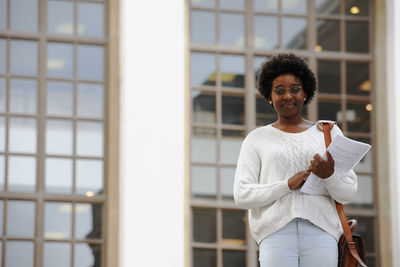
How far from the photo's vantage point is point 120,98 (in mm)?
9609

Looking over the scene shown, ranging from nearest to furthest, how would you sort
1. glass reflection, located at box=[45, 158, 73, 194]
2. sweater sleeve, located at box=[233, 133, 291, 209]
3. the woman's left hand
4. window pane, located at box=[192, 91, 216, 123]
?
the woman's left hand
sweater sleeve, located at box=[233, 133, 291, 209]
glass reflection, located at box=[45, 158, 73, 194]
window pane, located at box=[192, 91, 216, 123]

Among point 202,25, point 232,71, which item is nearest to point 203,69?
point 232,71

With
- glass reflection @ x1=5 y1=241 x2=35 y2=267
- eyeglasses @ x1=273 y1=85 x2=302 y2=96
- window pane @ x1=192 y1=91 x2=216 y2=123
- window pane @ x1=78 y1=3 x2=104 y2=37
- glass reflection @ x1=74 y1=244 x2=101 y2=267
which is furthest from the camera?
window pane @ x1=192 y1=91 x2=216 y2=123

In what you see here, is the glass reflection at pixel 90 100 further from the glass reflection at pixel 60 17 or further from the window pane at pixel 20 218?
the window pane at pixel 20 218

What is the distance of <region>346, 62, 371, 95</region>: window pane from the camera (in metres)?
10.3

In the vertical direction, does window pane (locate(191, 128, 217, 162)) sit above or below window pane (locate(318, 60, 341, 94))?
below

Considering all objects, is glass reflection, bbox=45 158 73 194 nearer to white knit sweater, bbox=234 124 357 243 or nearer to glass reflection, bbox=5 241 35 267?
glass reflection, bbox=5 241 35 267

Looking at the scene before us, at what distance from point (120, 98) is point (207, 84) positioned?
0.96m

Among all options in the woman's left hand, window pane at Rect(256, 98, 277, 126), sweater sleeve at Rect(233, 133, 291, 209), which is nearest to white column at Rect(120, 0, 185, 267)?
window pane at Rect(256, 98, 277, 126)

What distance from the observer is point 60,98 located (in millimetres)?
9562

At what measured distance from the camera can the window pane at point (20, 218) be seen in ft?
30.3

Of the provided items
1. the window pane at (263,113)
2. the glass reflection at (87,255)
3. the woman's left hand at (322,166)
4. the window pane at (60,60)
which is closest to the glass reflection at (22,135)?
the window pane at (60,60)

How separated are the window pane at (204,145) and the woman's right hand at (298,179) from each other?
5.84 metres

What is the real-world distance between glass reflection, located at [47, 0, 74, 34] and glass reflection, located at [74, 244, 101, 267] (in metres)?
2.19
